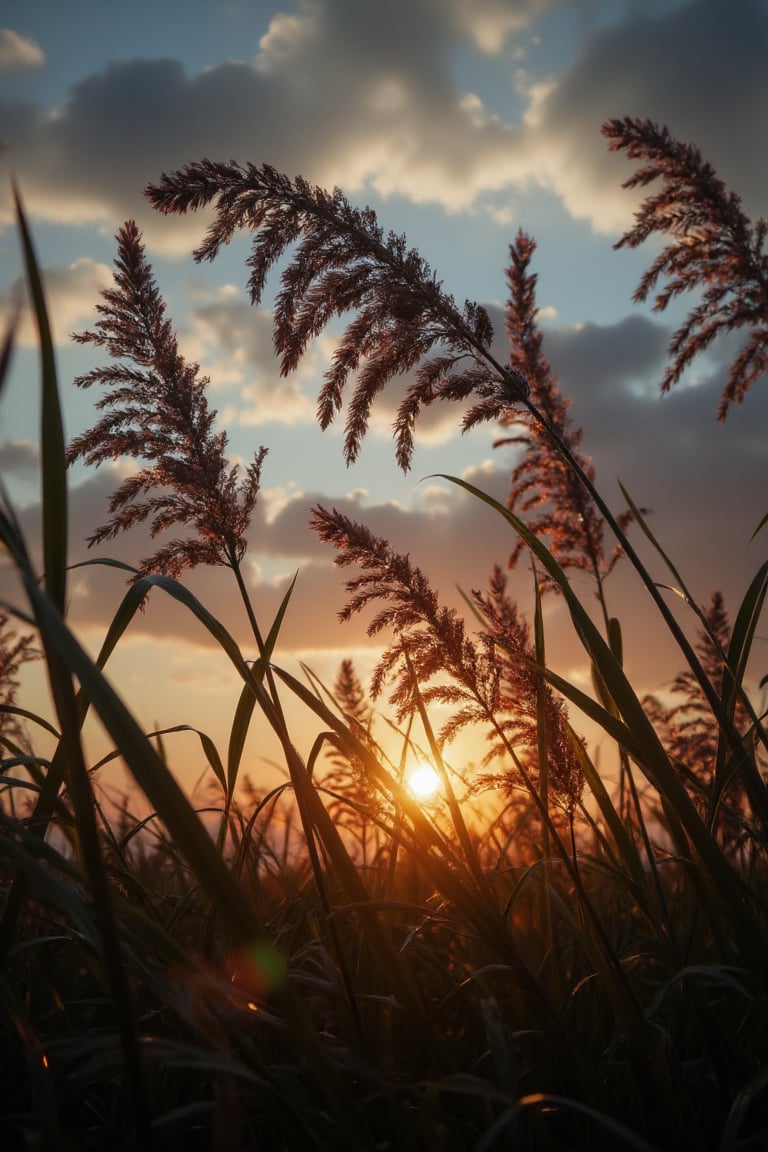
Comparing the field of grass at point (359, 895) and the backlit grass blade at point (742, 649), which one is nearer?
the field of grass at point (359, 895)

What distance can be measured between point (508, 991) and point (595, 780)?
0.64 metres

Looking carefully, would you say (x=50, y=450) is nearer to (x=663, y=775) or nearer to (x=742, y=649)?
(x=663, y=775)

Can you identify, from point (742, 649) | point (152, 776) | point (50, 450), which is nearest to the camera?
point (152, 776)

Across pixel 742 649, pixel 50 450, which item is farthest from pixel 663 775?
pixel 50 450

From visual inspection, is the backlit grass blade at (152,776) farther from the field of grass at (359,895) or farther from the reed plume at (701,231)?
the reed plume at (701,231)

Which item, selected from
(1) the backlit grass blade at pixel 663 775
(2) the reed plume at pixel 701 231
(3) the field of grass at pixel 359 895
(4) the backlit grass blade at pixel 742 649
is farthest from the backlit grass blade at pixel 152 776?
(2) the reed plume at pixel 701 231

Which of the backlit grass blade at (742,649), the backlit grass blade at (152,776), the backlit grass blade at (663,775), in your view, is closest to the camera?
the backlit grass blade at (152,776)

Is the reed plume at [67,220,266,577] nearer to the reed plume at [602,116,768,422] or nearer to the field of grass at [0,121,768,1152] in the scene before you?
the field of grass at [0,121,768,1152]

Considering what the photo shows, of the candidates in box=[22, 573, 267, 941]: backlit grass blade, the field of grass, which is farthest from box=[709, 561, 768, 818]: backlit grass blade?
box=[22, 573, 267, 941]: backlit grass blade

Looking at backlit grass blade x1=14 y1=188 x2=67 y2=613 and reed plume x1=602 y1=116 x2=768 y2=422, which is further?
reed plume x1=602 y1=116 x2=768 y2=422

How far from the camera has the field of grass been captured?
1064mm

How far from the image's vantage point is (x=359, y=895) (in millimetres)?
1538

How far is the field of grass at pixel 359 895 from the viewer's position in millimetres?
1064

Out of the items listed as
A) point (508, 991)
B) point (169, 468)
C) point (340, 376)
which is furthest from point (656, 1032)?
point (340, 376)
